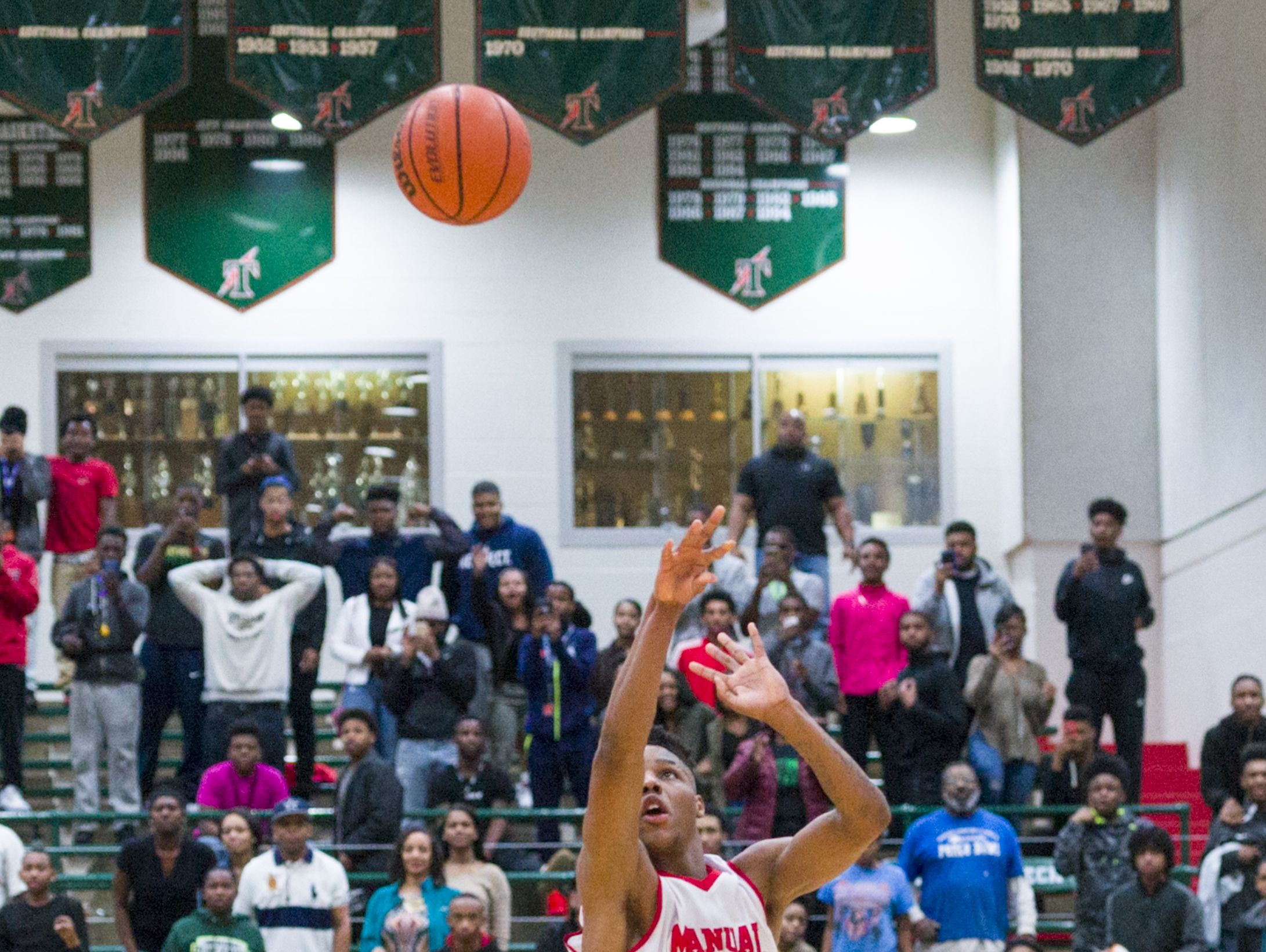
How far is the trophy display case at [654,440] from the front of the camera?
16.4 metres

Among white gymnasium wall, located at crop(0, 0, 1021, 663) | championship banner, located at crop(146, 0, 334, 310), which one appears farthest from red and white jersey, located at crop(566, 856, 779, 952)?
championship banner, located at crop(146, 0, 334, 310)

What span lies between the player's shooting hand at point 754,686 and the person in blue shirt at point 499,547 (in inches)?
337

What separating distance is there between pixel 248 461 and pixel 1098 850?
5.58 m

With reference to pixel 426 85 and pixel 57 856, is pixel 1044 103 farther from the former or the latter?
pixel 57 856

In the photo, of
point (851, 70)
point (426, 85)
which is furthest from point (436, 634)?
point (851, 70)

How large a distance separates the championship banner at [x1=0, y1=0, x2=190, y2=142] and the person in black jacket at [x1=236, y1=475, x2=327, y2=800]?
2.43 meters

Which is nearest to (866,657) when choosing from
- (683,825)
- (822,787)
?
(822,787)

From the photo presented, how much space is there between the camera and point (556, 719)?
11547mm

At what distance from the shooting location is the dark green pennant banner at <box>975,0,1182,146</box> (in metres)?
11.1

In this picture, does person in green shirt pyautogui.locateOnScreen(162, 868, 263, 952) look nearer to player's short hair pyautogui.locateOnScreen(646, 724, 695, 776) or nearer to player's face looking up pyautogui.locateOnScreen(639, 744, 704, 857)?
player's short hair pyautogui.locateOnScreen(646, 724, 695, 776)

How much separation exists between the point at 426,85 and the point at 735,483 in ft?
21.1

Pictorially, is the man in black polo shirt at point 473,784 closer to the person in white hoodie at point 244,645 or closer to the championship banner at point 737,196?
the person in white hoodie at point 244,645

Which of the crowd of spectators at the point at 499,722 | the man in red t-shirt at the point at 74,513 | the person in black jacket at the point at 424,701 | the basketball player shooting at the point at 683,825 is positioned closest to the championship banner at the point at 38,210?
the man in red t-shirt at the point at 74,513

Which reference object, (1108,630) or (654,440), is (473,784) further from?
(654,440)
